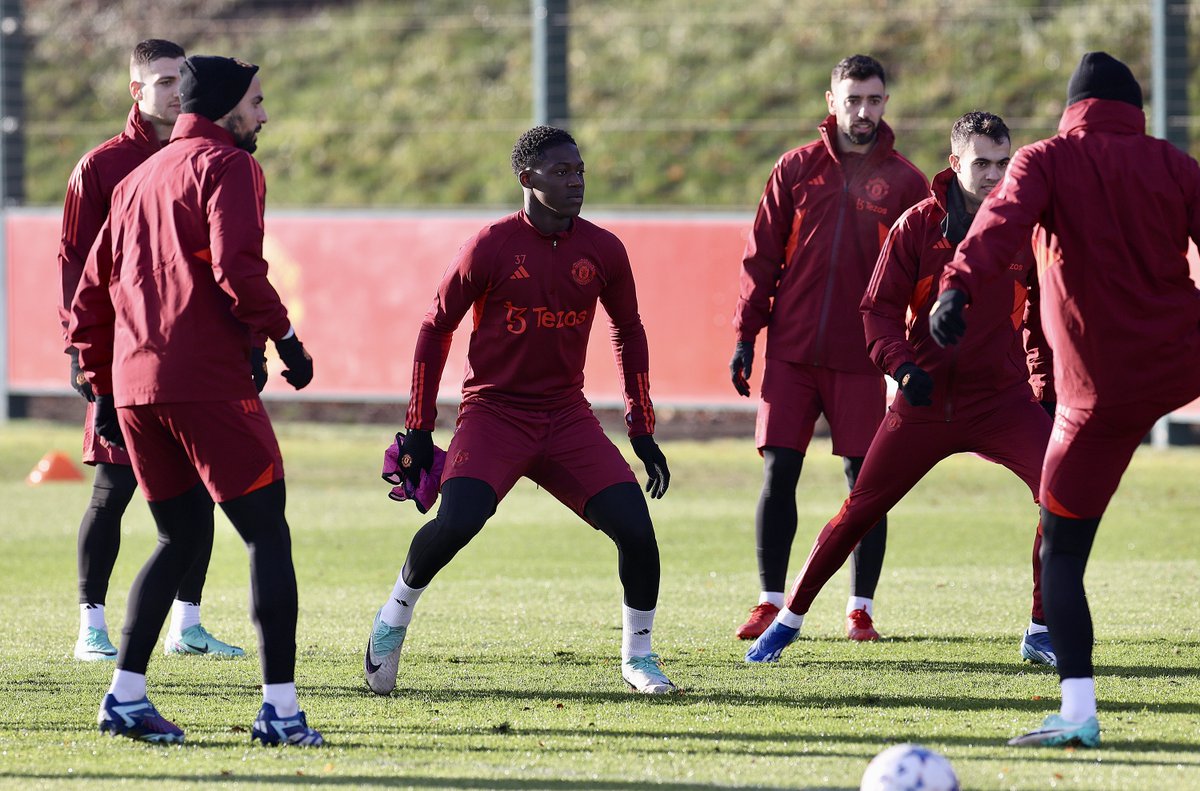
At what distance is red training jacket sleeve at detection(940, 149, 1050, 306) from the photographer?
5754 mm

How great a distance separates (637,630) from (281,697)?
1.60 meters

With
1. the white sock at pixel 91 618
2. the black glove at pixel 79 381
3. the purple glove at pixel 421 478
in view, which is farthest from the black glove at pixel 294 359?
the white sock at pixel 91 618

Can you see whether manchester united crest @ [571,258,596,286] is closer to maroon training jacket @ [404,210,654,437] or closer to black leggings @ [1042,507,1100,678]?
maroon training jacket @ [404,210,654,437]

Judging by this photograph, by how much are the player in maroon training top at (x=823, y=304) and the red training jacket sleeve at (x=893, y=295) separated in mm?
1100

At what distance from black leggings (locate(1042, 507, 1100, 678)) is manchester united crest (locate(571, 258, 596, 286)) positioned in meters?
1.94

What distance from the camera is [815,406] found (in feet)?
28.1

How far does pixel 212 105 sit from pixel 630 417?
206 cm

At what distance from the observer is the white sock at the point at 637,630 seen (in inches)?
280

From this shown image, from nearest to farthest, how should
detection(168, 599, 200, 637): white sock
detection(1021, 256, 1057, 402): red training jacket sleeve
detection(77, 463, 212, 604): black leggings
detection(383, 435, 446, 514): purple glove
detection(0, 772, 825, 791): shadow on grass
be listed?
detection(0, 772, 825, 791): shadow on grass → detection(383, 435, 446, 514): purple glove → detection(1021, 256, 1057, 402): red training jacket sleeve → detection(77, 463, 212, 604): black leggings → detection(168, 599, 200, 637): white sock

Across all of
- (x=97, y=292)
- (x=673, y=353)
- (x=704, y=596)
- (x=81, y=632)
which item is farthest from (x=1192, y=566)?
(x=673, y=353)

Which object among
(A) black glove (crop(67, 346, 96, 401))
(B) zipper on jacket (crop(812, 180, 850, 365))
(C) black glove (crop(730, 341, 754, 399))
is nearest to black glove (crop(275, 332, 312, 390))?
(A) black glove (crop(67, 346, 96, 401))

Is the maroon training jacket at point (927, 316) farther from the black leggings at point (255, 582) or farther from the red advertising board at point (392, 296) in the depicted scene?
the red advertising board at point (392, 296)

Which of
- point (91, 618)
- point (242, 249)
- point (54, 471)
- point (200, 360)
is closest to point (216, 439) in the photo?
point (200, 360)

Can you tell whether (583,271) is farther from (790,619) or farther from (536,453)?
(790,619)
